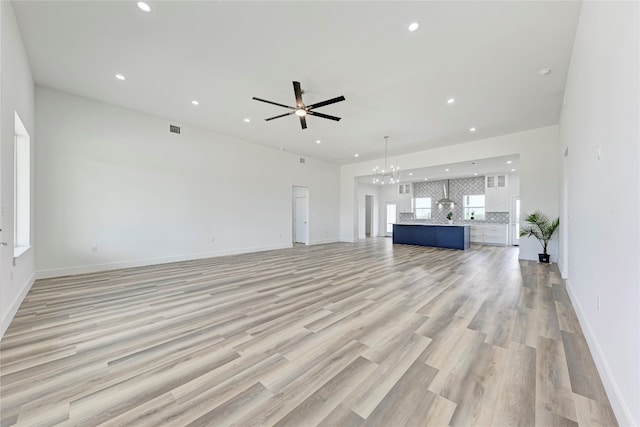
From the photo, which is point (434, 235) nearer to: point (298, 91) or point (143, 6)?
point (298, 91)

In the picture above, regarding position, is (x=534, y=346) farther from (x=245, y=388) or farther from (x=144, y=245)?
(x=144, y=245)

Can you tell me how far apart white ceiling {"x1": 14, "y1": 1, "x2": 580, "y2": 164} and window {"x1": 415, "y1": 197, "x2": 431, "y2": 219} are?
262 inches

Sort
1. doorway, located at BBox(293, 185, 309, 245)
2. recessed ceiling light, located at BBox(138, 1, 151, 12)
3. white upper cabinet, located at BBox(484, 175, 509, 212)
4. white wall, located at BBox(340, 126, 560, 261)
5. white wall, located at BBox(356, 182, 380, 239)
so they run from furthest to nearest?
white wall, located at BBox(356, 182, 380, 239)
white upper cabinet, located at BBox(484, 175, 509, 212)
doorway, located at BBox(293, 185, 309, 245)
white wall, located at BBox(340, 126, 560, 261)
recessed ceiling light, located at BBox(138, 1, 151, 12)

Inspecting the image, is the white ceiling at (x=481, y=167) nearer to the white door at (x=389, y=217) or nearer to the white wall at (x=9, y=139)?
the white door at (x=389, y=217)

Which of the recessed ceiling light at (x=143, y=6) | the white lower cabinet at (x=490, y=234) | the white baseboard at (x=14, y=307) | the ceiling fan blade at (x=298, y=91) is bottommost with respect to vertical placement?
the white baseboard at (x=14, y=307)

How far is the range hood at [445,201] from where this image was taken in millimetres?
10836

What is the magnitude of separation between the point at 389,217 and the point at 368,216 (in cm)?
111

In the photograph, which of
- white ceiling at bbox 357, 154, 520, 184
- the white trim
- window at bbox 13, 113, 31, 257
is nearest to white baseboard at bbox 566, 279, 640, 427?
the white trim

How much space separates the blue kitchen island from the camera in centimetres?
848

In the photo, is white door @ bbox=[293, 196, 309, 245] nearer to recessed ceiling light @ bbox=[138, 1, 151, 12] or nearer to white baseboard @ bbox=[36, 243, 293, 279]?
white baseboard @ bbox=[36, 243, 293, 279]

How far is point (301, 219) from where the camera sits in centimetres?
991

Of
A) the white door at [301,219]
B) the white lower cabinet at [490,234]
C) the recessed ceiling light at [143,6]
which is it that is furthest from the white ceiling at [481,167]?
the recessed ceiling light at [143,6]

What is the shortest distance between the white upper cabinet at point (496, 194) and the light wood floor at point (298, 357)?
23.7ft

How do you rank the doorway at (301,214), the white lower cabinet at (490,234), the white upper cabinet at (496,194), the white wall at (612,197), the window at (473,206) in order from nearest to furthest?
1. the white wall at (612,197)
2. the doorway at (301,214)
3. the white lower cabinet at (490,234)
4. the white upper cabinet at (496,194)
5. the window at (473,206)
